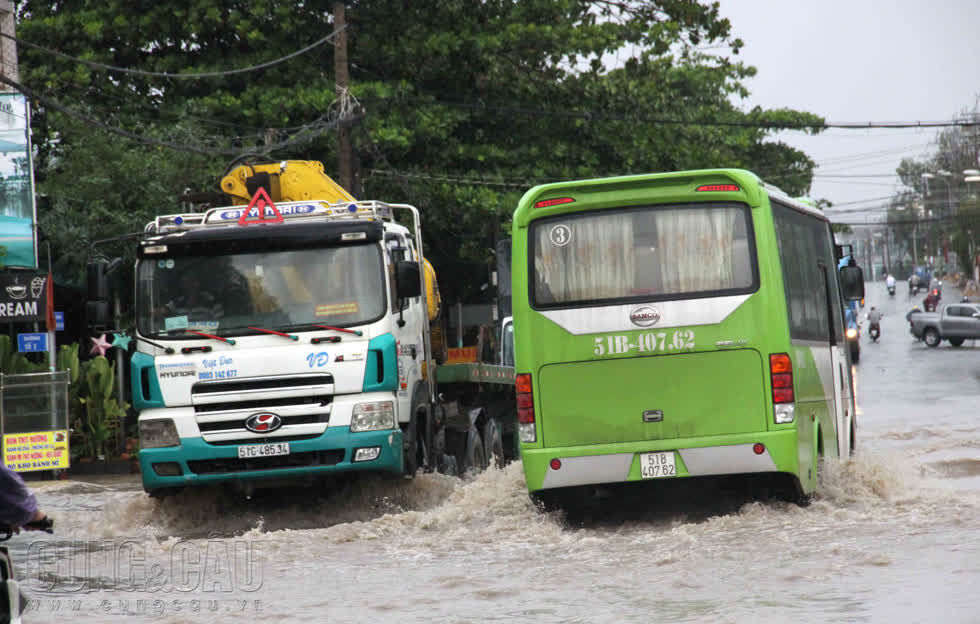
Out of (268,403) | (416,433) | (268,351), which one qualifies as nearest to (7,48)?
(416,433)

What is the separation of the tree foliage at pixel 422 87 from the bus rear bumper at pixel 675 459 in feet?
57.4

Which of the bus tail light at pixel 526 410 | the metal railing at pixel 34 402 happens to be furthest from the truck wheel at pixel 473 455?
the metal railing at pixel 34 402

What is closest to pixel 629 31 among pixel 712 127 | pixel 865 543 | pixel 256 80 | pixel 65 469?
pixel 712 127

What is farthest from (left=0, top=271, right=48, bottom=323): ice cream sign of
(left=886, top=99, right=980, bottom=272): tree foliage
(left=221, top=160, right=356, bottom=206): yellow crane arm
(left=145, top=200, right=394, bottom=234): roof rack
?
(left=886, top=99, right=980, bottom=272): tree foliage

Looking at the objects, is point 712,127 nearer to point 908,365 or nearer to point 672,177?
point 908,365

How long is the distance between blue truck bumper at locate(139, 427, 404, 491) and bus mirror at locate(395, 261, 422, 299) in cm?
133

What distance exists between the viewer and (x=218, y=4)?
31516 mm

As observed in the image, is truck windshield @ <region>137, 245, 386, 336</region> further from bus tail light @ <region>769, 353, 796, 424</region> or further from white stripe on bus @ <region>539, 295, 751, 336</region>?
bus tail light @ <region>769, 353, 796, 424</region>

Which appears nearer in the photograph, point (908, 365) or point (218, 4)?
point (218, 4)

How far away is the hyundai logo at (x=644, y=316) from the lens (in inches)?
463

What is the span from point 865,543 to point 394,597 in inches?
137

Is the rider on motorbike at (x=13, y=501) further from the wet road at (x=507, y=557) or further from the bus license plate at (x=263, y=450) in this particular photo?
the bus license plate at (x=263, y=450)

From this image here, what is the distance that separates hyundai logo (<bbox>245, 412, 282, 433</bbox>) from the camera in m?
13.5

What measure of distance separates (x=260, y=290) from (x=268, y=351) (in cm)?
63
